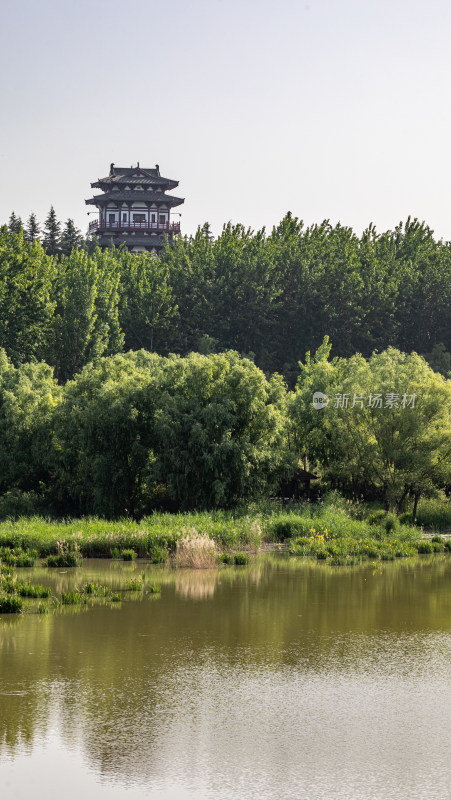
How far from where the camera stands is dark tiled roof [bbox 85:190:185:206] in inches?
3314

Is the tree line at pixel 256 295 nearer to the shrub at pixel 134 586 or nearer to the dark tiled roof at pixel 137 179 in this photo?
the dark tiled roof at pixel 137 179

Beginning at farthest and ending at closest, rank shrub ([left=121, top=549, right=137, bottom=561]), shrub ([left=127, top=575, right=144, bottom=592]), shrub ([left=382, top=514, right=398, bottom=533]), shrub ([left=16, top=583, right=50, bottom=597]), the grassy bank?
1. shrub ([left=382, top=514, right=398, bottom=533])
2. the grassy bank
3. shrub ([left=121, top=549, right=137, bottom=561])
4. shrub ([left=127, top=575, right=144, bottom=592])
5. shrub ([left=16, top=583, right=50, bottom=597])

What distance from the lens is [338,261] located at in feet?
228

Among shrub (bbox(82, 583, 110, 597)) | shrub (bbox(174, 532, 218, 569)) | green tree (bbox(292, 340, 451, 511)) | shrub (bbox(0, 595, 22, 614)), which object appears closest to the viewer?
shrub (bbox(0, 595, 22, 614))

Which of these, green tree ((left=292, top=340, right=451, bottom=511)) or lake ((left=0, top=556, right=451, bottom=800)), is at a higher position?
green tree ((left=292, top=340, right=451, bottom=511))

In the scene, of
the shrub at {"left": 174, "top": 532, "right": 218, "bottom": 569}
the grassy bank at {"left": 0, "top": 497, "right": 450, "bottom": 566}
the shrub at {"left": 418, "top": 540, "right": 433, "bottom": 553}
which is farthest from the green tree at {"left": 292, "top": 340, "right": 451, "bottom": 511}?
the shrub at {"left": 174, "top": 532, "right": 218, "bottom": 569}

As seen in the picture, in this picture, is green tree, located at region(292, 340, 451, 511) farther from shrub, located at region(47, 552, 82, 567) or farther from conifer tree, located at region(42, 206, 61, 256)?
conifer tree, located at region(42, 206, 61, 256)

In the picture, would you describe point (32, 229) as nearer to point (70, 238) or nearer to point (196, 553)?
point (70, 238)

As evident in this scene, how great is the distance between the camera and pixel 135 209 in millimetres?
86125

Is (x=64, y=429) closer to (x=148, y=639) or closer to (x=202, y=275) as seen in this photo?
(x=148, y=639)

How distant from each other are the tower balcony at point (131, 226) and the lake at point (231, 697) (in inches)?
2577

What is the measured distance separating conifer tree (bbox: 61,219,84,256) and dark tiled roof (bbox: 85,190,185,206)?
2.69 m

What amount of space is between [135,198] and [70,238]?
672 cm

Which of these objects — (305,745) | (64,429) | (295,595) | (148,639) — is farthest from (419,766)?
(64,429)
